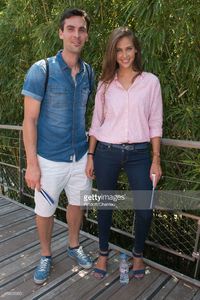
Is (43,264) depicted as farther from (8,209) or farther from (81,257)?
(8,209)

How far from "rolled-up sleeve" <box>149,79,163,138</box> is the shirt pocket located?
49 cm

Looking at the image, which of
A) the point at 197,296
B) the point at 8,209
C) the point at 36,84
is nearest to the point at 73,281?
the point at 197,296

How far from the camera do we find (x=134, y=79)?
1889mm

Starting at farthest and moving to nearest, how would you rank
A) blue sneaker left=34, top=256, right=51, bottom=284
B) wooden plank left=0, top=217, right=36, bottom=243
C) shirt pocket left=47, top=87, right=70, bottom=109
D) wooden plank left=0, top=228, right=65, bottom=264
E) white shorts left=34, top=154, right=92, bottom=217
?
wooden plank left=0, top=217, right=36, bottom=243, wooden plank left=0, top=228, right=65, bottom=264, blue sneaker left=34, top=256, right=51, bottom=284, white shorts left=34, top=154, right=92, bottom=217, shirt pocket left=47, top=87, right=70, bottom=109

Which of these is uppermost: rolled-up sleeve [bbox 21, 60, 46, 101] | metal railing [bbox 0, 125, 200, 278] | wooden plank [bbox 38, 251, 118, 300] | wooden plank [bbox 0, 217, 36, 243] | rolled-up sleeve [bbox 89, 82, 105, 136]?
rolled-up sleeve [bbox 21, 60, 46, 101]

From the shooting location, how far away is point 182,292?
2.09m

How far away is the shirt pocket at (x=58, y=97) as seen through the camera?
1.92 metres

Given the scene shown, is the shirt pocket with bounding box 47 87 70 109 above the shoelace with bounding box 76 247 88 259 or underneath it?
above

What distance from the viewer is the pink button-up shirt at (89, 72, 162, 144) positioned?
73.5 inches

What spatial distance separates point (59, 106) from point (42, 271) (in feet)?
3.51

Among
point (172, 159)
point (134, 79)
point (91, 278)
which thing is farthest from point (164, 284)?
point (134, 79)

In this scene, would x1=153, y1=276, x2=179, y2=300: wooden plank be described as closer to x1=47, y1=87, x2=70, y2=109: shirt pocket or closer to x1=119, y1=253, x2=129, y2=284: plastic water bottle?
x1=119, y1=253, x2=129, y2=284: plastic water bottle

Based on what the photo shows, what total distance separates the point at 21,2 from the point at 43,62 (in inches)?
56.4

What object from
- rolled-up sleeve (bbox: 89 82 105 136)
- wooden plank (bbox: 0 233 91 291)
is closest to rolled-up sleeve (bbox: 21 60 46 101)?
rolled-up sleeve (bbox: 89 82 105 136)
